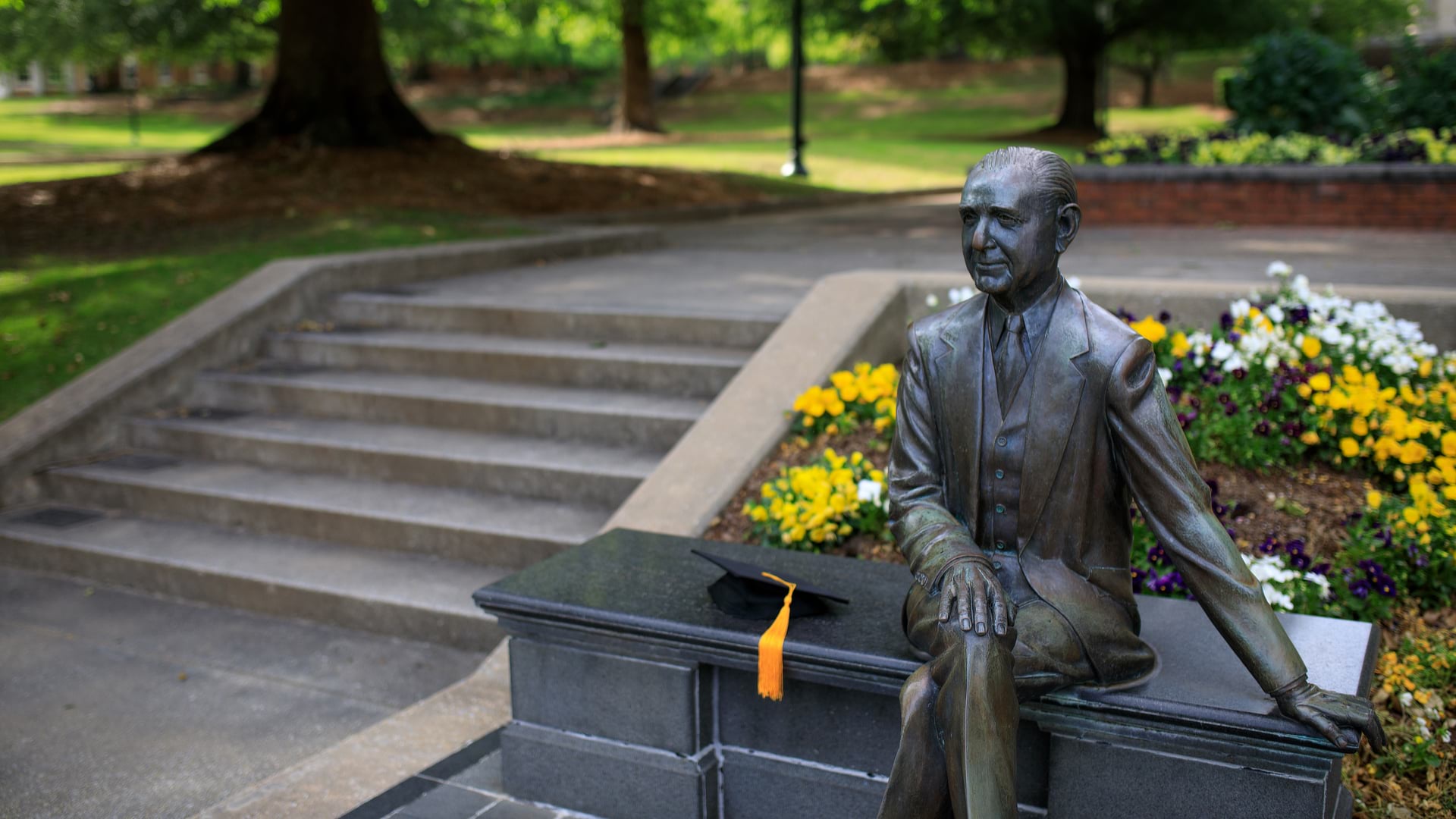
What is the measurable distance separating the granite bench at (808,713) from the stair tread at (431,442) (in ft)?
6.94

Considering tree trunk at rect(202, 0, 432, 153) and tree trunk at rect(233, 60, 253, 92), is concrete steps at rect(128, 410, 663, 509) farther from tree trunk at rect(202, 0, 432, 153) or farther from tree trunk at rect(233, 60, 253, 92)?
tree trunk at rect(233, 60, 253, 92)

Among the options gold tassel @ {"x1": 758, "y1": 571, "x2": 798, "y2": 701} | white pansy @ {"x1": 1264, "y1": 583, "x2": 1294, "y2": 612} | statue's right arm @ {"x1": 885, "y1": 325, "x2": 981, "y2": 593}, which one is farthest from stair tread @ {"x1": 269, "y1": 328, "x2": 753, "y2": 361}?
statue's right arm @ {"x1": 885, "y1": 325, "x2": 981, "y2": 593}

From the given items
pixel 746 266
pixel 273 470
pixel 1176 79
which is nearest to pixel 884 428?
pixel 273 470

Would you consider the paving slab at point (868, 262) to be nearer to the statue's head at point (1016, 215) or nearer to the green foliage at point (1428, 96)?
the green foliage at point (1428, 96)

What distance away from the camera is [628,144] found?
30.6 m

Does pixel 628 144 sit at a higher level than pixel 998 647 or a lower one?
higher

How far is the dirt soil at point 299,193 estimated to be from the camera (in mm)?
11987

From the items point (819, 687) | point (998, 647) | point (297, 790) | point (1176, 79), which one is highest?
point (1176, 79)

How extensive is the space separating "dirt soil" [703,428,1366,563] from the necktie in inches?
75.3

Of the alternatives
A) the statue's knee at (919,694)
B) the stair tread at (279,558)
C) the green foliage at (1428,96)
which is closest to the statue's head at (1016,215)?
the statue's knee at (919,694)

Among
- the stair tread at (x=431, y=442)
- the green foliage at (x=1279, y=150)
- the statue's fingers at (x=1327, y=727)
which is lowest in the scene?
the stair tread at (x=431, y=442)

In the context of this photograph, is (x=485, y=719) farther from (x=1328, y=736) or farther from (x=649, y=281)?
(x=649, y=281)

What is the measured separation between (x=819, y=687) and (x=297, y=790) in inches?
69.8

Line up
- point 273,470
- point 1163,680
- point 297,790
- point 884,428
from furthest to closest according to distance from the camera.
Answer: point 273,470
point 884,428
point 297,790
point 1163,680
